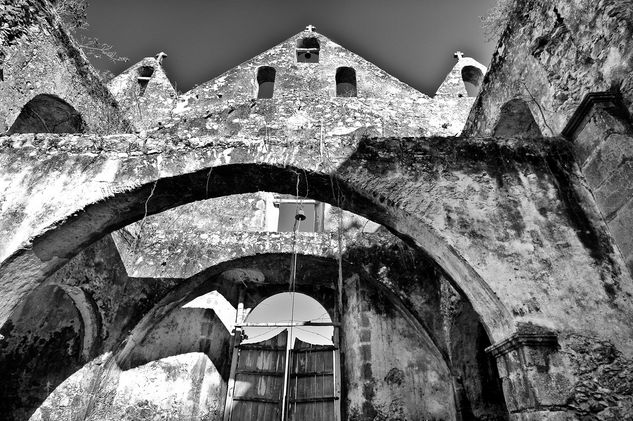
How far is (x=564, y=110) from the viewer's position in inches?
144

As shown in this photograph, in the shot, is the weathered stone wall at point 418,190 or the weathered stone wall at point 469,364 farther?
the weathered stone wall at point 469,364

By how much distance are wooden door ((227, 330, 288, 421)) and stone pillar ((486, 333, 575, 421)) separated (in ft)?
13.6

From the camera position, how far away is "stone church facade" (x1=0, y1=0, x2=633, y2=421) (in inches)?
112

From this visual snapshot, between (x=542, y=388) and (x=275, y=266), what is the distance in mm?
4094

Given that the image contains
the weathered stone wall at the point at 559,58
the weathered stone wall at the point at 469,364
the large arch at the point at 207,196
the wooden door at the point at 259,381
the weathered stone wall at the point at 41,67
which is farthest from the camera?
the wooden door at the point at 259,381

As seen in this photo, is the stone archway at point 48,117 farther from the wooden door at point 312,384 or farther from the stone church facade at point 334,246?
the wooden door at point 312,384

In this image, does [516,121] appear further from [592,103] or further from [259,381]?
[259,381]

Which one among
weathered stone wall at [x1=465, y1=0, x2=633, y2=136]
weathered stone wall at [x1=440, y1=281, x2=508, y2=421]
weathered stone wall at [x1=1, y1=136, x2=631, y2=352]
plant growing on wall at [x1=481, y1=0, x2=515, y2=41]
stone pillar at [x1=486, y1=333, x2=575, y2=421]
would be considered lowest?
stone pillar at [x1=486, y1=333, x2=575, y2=421]

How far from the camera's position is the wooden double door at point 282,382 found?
18.7ft

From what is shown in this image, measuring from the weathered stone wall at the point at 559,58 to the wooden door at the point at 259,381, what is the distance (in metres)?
4.40

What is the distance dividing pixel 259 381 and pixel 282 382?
0.35 m

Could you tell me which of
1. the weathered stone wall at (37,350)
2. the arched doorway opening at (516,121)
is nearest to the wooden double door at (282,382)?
the weathered stone wall at (37,350)

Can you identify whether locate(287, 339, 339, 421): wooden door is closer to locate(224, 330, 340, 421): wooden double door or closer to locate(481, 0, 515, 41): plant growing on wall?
locate(224, 330, 340, 421): wooden double door

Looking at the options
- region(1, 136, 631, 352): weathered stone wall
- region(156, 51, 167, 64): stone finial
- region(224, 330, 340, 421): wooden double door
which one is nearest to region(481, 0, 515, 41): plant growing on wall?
region(1, 136, 631, 352): weathered stone wall
